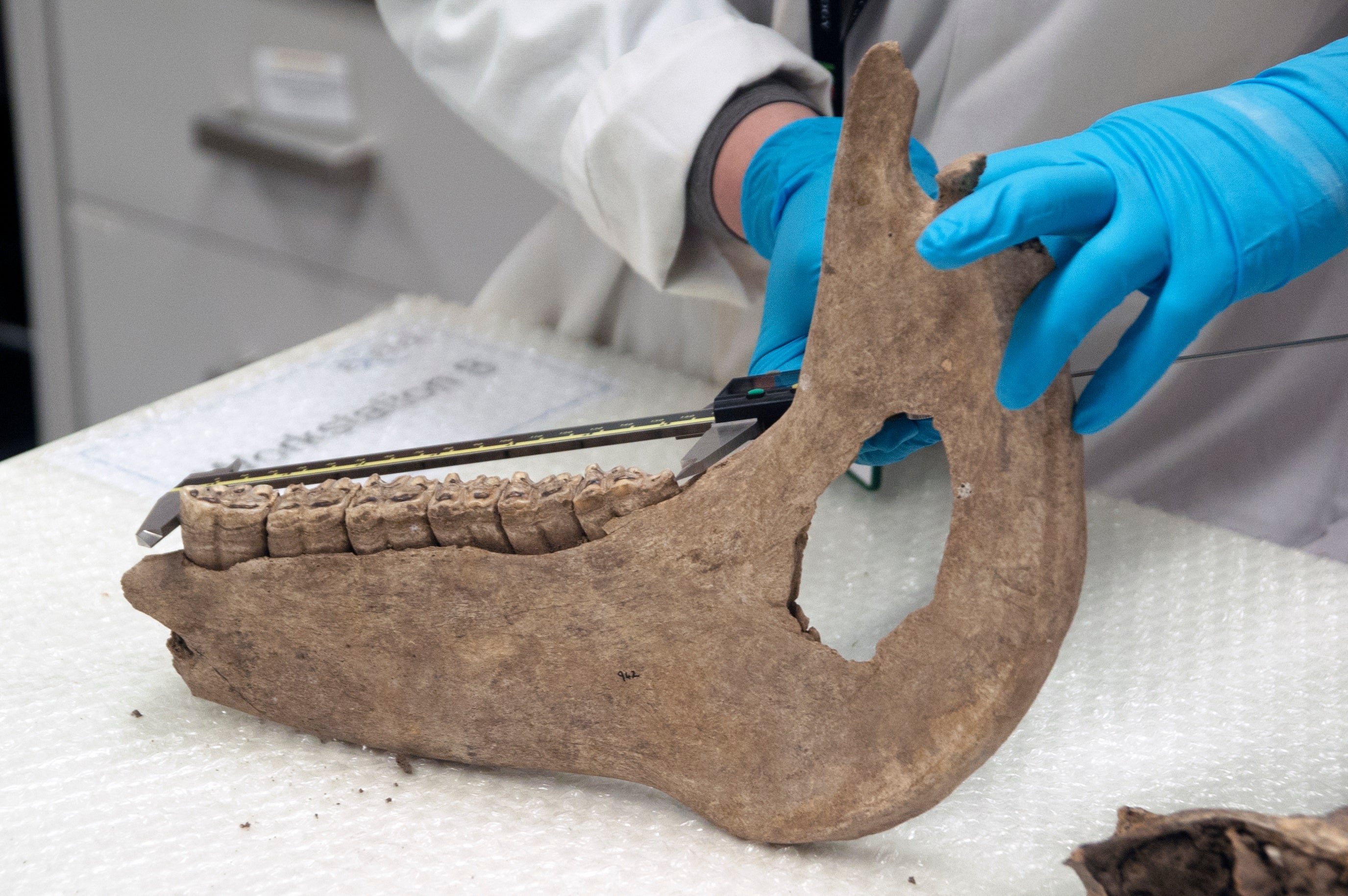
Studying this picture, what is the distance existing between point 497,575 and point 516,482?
83 mm

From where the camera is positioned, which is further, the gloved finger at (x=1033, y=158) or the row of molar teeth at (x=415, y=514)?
the row of molar teeth at (x=415, y=514)

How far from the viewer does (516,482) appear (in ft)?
3.22

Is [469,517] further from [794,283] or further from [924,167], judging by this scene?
[924,167]

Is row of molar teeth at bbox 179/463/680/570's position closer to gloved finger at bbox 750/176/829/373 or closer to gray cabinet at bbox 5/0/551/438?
gloved finger at bbox 750/176/829/373

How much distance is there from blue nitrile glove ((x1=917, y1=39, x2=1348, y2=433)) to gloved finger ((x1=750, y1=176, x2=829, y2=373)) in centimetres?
27

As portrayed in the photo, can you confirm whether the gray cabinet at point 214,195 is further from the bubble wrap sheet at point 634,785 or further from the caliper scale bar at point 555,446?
the caliper scale bar at point 555,446

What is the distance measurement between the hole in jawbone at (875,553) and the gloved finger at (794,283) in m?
A: 0.21

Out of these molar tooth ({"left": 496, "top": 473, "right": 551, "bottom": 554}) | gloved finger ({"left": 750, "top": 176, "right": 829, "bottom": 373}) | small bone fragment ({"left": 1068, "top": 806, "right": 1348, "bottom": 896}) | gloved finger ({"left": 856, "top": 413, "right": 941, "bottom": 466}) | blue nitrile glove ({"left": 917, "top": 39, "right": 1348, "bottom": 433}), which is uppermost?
blue nitrile glove ({"left": 917, "top": 39, "right": 1348, "bottom": 433})

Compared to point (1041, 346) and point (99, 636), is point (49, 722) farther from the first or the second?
point (1041, 346)

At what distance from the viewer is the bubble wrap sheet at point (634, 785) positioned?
0.90 metres

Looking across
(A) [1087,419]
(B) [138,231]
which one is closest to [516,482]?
(A) [1087,419]

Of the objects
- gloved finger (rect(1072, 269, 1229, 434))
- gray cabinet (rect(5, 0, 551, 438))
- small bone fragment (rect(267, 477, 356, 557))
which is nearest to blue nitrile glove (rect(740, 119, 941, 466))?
gloved finger (rect(1072, 269, 1229, 434))

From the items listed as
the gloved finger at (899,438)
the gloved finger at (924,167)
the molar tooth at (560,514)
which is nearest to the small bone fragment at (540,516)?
Answer: the molar tooth at (560,514)

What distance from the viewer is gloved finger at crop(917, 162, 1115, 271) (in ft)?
2.30
